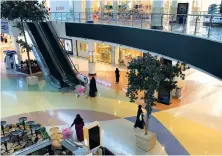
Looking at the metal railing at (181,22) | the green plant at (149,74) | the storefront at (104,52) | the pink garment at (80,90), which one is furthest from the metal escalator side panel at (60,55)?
the green plant at (149,74)

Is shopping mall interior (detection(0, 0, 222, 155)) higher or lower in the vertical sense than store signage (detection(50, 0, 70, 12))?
lower

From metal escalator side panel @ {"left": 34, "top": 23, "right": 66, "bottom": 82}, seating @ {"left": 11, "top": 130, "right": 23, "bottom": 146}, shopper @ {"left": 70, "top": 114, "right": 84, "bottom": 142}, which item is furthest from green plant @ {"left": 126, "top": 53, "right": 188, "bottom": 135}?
metal escalator side panel @ {"left": 34, "top": 23, "right": 66, "bottom": 82}

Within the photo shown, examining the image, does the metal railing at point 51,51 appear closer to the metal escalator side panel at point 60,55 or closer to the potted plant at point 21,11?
the metal escalator side panel at point 60,55

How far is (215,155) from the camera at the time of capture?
8.81m

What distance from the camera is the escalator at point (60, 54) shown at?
1684 centimetres

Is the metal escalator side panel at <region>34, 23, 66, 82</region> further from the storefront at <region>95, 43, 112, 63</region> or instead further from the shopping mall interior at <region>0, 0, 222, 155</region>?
the storefront at <region>95, 43, 112, 63</region>

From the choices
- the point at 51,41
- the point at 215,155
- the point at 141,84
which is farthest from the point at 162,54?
the point at 51,41

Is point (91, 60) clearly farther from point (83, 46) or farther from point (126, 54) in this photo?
point (83, 46)

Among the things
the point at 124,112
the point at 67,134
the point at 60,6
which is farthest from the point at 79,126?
the point at 60,6

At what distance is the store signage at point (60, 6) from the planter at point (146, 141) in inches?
747

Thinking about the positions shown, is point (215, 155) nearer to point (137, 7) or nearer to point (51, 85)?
point (51, 85)

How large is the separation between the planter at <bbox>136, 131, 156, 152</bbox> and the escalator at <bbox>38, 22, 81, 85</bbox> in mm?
8406

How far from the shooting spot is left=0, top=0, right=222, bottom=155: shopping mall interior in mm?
8344

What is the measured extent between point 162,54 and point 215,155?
4.81 metres
